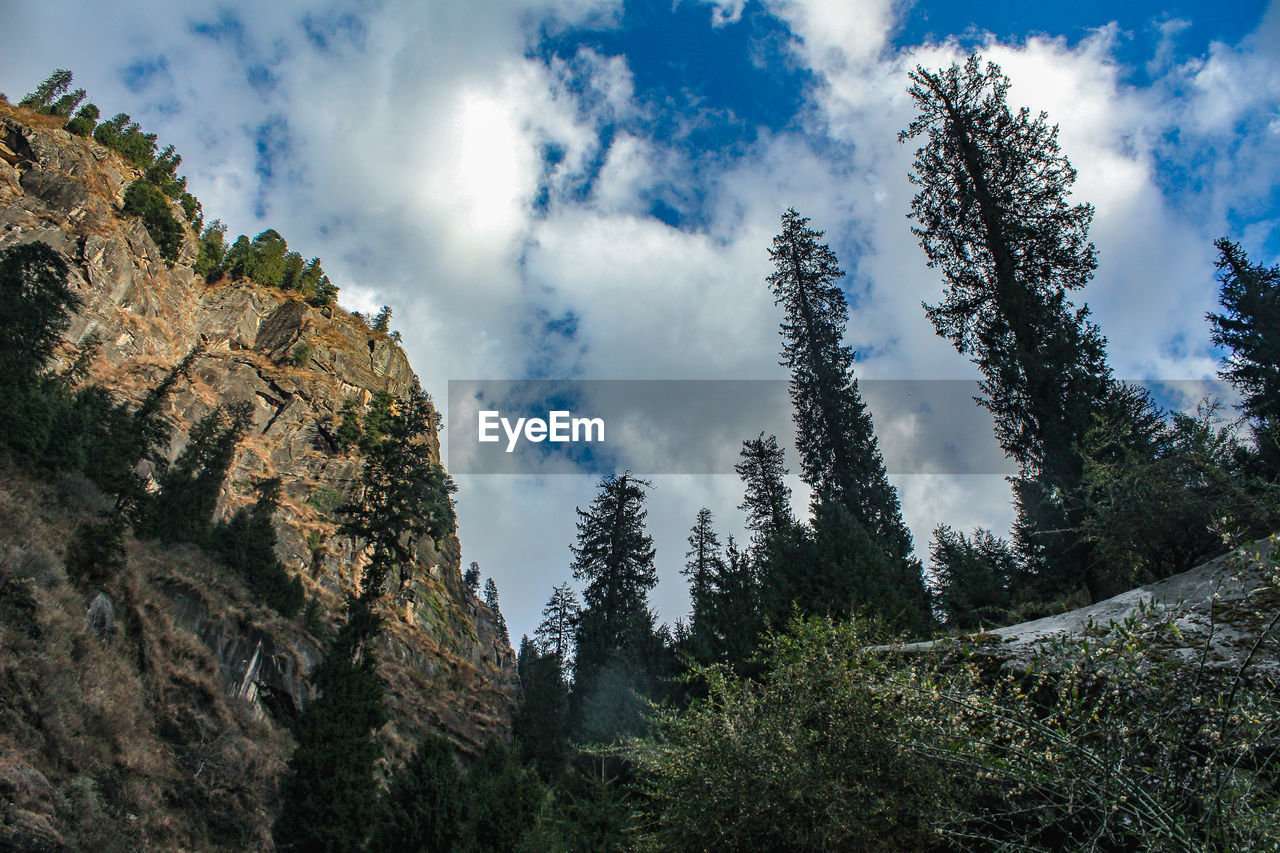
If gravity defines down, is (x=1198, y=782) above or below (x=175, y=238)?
below

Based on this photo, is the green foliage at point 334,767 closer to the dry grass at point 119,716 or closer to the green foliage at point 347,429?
the dry grass at point 119,716

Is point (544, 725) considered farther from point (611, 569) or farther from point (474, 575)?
point (474, 575)

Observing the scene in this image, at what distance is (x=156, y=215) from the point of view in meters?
54.6

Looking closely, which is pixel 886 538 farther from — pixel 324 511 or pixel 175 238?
pixel 175 238

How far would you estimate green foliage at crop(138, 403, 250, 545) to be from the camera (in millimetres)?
26814

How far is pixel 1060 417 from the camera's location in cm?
1283

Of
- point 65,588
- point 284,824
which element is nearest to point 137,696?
point 65,588

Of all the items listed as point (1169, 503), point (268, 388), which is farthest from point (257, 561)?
point (1169, 503)

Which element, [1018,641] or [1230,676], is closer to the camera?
[1230,676]

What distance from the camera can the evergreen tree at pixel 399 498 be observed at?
21.7m

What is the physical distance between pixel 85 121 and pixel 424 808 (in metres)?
77.3

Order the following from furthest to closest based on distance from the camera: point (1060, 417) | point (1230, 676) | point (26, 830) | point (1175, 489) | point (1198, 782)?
point (1060, 417) → point (26, 830) → point (1175, 489) → point (1230, 676) → point (1198, 782)

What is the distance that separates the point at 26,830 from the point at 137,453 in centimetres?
2329

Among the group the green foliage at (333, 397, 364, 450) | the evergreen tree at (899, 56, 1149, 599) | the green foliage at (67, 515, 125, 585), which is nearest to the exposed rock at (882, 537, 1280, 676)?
the evergreen tree at (899, 56, 1149, 599)
